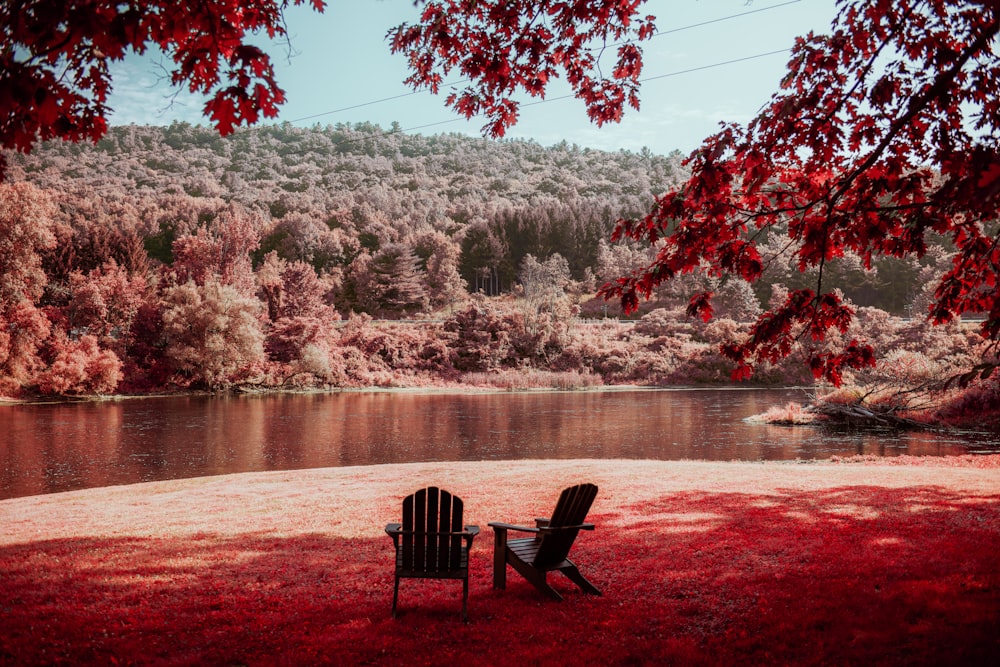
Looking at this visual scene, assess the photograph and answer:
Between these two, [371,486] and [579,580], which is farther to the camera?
[371,486]

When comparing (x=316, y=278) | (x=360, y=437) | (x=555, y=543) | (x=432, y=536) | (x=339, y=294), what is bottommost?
(x=360, y=437)

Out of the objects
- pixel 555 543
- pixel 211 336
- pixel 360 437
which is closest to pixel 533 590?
pixel 555 543

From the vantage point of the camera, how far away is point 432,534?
4.56 m

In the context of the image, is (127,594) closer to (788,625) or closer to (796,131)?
(788,625)

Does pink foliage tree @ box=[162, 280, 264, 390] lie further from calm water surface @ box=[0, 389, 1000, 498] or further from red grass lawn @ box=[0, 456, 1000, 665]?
red grass lawn @ box=[0, 456, 1000, 665]

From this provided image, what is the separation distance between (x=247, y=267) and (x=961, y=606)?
53.1 meters

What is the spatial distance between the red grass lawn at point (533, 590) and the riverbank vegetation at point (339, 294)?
551 inches

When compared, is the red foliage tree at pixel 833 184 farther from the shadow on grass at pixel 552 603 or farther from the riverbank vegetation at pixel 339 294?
the riverbank vegetation at pixel 339 294

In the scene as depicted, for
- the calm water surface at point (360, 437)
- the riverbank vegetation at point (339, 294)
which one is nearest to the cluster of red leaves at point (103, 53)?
the calm water surface at point (360, 437)

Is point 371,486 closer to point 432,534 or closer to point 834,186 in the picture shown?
point 432,534

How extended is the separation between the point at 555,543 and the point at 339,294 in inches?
2538

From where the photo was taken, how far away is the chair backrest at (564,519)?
477 centimetres

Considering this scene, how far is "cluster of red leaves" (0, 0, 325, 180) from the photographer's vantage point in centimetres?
240

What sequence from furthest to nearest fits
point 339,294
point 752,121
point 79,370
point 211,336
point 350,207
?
point 350,207, point 339,294, point 211,336, point 79,370, point 752,121
